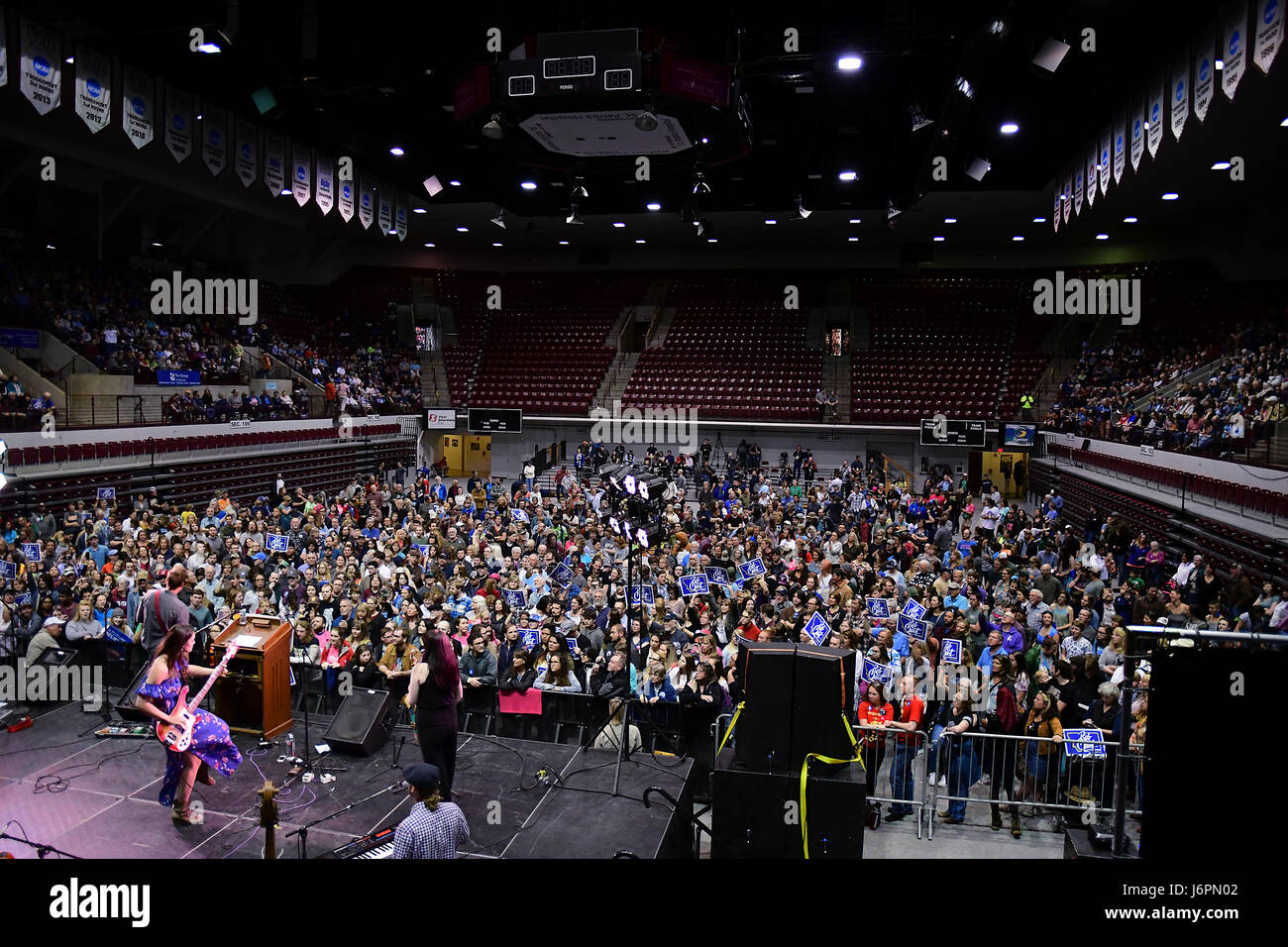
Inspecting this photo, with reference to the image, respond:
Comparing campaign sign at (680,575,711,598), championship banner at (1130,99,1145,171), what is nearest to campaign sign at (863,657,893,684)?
campaign sign at (680,575,711,598)

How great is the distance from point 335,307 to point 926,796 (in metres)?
32.3

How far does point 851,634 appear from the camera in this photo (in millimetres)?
8844

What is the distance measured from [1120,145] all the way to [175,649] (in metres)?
17.4

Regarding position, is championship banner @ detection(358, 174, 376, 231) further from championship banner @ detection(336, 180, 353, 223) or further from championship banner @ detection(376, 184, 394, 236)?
championship banner @ detection(336, 180, 353, 223)

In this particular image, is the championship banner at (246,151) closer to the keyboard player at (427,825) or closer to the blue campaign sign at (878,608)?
the blue campaign sign at (878,608)

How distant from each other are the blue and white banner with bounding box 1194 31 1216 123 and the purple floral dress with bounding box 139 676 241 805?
46.8 feet

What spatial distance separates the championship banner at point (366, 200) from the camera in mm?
21469

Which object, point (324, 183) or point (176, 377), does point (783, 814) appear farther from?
point (176, 377)

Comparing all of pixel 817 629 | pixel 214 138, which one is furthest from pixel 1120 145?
pixel 214 138

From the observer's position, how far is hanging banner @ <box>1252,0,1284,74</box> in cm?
920

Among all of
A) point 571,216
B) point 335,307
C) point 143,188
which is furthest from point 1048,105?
point 335,307

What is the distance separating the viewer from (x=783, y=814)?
17.4 feet
